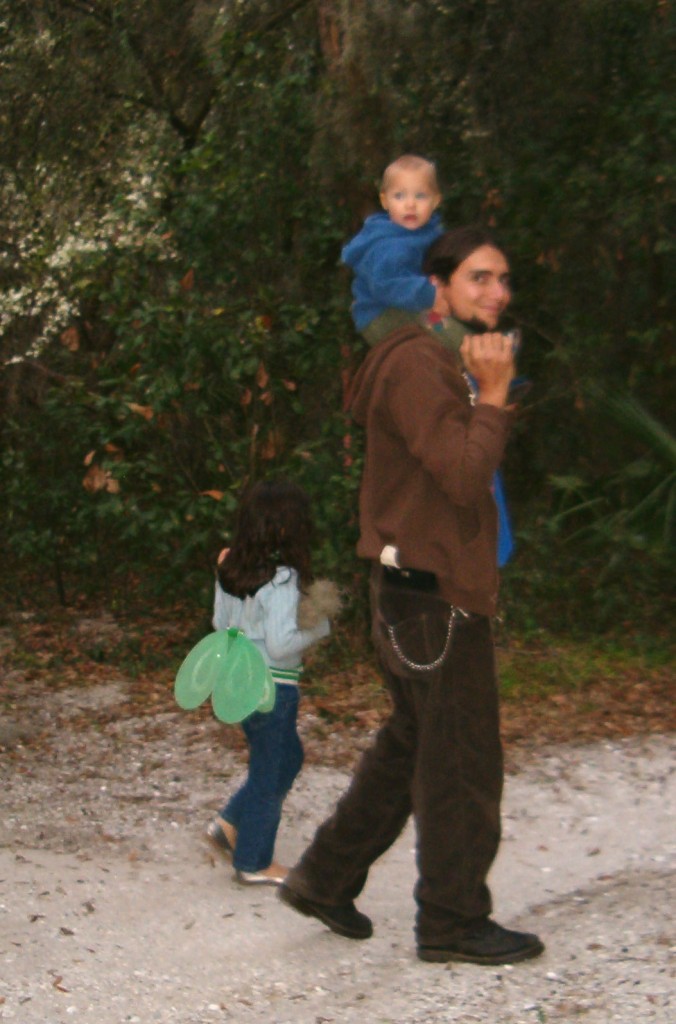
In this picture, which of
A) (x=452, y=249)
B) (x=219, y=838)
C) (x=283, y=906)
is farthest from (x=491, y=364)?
(x=219, y=838)

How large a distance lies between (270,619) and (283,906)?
991 millimetres

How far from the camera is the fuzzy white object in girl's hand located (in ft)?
16.8

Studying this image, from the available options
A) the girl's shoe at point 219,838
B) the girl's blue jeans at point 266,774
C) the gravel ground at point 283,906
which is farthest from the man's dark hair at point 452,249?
the girl's shoe at point 219,838

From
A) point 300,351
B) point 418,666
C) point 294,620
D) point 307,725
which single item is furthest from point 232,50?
point 418,666

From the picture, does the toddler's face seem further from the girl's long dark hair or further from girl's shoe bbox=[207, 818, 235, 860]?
girl's shoe bbox=[207, 818, 235, 860]

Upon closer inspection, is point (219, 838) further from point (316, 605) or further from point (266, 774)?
point (316, 605)

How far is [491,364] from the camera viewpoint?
157 inches

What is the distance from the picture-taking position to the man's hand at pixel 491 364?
400 cm

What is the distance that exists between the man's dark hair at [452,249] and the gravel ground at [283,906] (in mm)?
1934

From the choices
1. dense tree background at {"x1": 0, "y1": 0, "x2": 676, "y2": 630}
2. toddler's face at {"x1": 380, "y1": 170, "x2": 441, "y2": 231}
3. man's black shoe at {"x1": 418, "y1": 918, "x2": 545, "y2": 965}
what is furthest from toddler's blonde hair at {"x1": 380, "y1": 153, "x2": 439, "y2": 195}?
dense tree background at {"x1": 0, "y1": 0, "x2": 676, "y2": 630}

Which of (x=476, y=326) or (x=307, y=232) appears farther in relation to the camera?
(x=307, y=232)

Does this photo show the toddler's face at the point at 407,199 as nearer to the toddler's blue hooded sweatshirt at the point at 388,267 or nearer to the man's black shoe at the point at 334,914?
the toddler's blue hooded sweatshirt at the point at 388,267

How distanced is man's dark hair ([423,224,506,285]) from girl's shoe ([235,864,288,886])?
2333 millimetres

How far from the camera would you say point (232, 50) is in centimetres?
884
